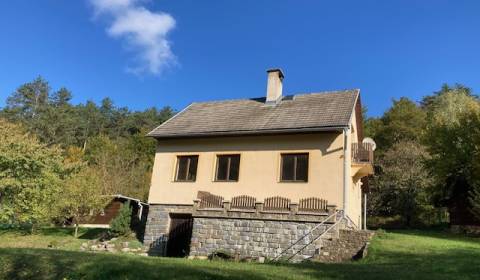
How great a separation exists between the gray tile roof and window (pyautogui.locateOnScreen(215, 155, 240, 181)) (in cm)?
118

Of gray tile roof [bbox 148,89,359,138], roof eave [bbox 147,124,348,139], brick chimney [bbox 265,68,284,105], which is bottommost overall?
roof eave [bbox 147,124,348,139]

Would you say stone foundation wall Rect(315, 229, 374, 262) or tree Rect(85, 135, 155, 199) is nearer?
stone foundation wall Rect(315, 229, 374, 262)

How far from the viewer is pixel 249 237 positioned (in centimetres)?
1573

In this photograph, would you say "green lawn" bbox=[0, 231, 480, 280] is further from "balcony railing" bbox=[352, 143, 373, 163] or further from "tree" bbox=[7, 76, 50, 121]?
"tree" bbox=[7, 76, 50, 121]

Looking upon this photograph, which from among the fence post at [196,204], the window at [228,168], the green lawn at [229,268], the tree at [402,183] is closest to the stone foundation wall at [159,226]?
the fence post at [196,204]

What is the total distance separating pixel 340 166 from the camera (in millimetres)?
16688

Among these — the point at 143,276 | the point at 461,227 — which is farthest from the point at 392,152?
the point at 143,276

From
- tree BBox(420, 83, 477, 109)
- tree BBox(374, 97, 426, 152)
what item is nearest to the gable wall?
tree BBox(374, 97, 426, 152)

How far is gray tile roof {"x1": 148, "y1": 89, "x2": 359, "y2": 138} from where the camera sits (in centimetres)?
1772

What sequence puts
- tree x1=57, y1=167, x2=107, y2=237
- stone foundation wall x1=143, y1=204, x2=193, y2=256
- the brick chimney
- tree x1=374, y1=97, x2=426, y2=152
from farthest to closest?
1. tree x1=374, y1=97, x2=426, y2=152
2. tree x1=57, y1=167, x2=107, y2=237
3. the brick chimney
4. stone foundation wall x1=143, y1=204, x2=193, y2=256

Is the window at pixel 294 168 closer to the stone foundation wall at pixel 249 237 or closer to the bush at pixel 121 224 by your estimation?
the stone foundation wall at pixel 249 237

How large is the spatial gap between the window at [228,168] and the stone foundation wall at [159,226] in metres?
1.99

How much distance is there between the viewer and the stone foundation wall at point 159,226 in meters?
18.7

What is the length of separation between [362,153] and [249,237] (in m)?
6.73
